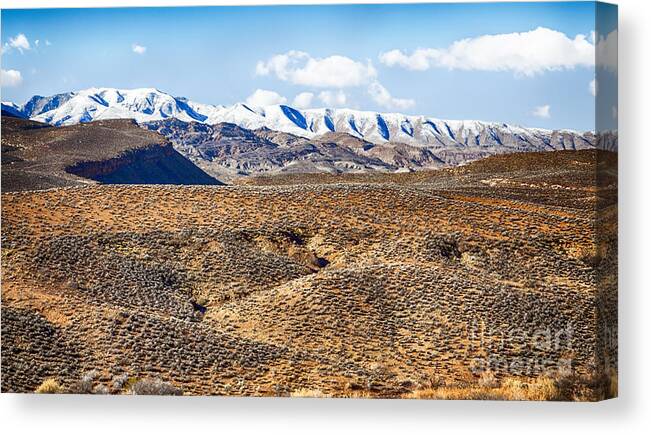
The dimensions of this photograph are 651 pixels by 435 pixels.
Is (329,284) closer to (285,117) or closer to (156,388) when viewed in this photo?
(285,117)

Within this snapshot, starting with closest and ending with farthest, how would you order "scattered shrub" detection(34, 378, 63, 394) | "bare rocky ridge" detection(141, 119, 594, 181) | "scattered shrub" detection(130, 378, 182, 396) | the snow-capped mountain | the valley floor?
the valley floor
"scattered shrub" detection(130, 378, 182, 396)
"scattered shrub" detection(34, 378, 63, 394)
the snow-capped mountain
"bare rocky ridge" detection(141, 119, 594, 181)

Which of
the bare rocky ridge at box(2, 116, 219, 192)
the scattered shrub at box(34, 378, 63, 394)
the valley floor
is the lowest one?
the scattered shrub at box(34, 378, 63, 394)

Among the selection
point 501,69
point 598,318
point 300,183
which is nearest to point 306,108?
point 300,183

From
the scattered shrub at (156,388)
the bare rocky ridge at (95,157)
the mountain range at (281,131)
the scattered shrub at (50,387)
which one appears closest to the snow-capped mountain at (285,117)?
the mountain range at (281,131)

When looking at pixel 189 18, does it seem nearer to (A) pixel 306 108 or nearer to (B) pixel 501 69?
(A) pixel 306 108

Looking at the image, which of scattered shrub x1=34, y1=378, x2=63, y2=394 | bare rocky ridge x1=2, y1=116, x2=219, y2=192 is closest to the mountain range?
bare rocky ridge x1=2, y1=116, x2=219, y2=192

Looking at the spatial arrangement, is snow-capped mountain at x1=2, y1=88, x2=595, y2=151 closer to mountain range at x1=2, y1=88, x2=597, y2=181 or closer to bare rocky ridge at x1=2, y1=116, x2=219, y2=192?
mountain range at x1=2, y1=88, x2=597, y2=181
